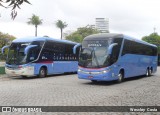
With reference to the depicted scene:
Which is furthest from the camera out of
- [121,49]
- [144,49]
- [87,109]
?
[144,49]

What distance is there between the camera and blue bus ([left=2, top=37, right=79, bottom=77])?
21.7 metres

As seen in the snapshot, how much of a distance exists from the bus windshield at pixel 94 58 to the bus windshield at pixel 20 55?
16.9ft

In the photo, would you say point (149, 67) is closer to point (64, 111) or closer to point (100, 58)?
point (100, 58)

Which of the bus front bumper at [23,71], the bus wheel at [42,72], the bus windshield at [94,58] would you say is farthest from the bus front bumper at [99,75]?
the bus wheel at [42,72]

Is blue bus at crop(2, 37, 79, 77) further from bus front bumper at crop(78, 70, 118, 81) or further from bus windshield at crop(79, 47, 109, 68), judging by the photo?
bus front bumper at crop(78, 70, 118, 81)

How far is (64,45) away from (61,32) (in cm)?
7043

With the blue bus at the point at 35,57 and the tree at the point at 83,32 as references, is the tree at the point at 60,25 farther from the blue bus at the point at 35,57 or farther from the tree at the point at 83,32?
the blue bus at the point at 35,57

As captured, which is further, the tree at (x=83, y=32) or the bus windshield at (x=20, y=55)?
the tree at (x=83, y=32)

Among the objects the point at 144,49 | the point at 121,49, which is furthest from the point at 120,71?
the point at 144,49

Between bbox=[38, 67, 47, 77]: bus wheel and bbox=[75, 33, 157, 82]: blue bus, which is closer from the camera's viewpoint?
bbox=[75, 33, 157, 82]: blue bus

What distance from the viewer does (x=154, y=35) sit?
106000mm

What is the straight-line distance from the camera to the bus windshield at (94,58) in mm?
17438

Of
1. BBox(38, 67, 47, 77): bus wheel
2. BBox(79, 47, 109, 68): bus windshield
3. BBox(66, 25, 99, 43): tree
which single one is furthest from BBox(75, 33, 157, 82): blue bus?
BBox(66, 25, 99, 43): tree

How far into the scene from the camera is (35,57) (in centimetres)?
2233
